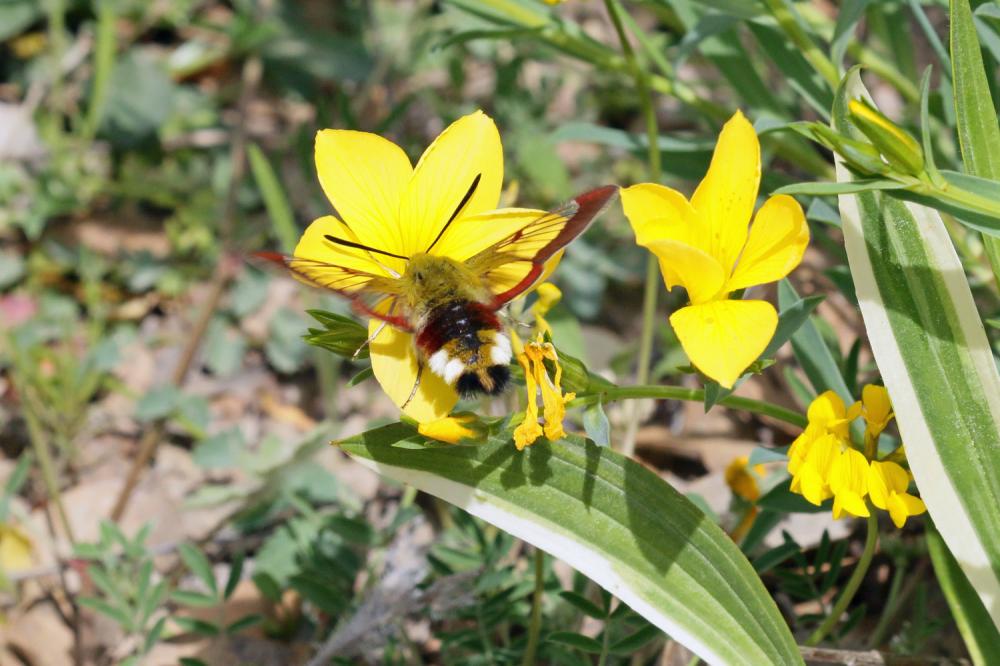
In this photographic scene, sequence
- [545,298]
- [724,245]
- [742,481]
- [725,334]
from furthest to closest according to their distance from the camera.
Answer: [742,481] < [545,298] < [724,245] < [725,334]

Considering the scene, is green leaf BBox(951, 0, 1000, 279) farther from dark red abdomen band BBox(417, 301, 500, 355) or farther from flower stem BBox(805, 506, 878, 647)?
dark red abdomen band BBox(417, 301, 500, 355)

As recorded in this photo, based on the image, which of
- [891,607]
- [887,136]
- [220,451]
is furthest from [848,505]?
[220,451]

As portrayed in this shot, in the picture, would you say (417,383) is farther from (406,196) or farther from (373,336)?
(406,196)

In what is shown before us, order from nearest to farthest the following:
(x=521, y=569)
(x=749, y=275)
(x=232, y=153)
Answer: (x=749, y=275)
(x=521, y=569)
(x=232, y=153)

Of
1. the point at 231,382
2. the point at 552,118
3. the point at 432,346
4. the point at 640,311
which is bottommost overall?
the point at 432,346

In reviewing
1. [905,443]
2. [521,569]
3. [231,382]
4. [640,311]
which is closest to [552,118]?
[640,311]

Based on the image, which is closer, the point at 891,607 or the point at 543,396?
the point at 543,396

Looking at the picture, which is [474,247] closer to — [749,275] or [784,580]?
[749,275]
